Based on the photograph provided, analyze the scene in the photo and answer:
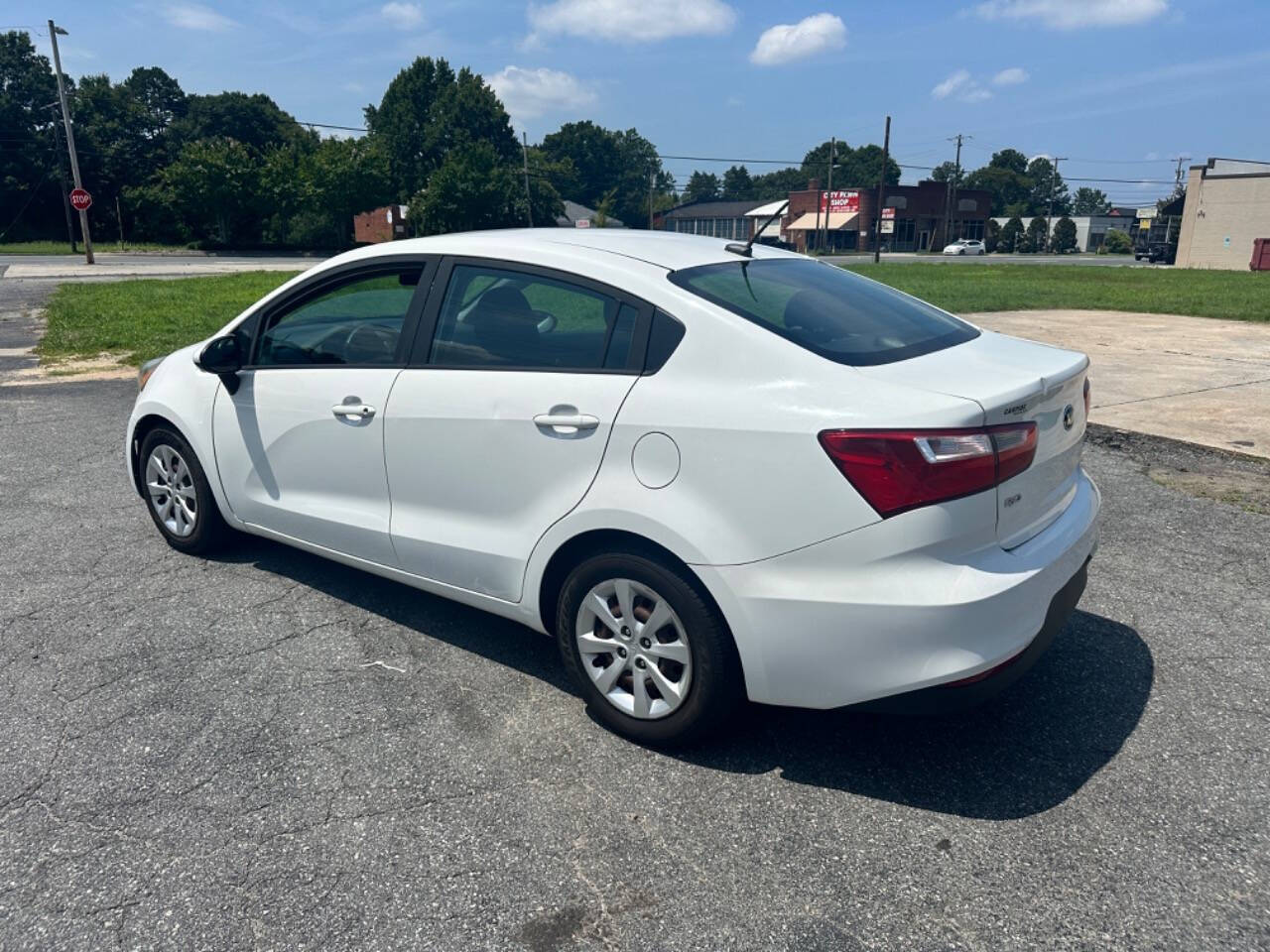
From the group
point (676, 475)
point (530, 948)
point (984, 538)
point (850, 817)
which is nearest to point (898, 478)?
point (984, 538)

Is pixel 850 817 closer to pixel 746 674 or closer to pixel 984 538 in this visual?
pixel 746 674

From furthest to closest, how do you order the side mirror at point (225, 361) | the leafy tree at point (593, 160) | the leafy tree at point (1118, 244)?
1. the leafy tree at point (593, 160)
2. the leafy tree at point (1118, 244)
3. the side mirror at point (225, 361)

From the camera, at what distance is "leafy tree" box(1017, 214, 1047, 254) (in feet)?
295

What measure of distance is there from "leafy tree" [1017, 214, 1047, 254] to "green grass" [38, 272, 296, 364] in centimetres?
8172

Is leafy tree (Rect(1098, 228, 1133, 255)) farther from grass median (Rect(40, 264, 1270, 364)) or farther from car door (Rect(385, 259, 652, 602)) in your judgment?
car door (Rect(385, 259, 652, 602))

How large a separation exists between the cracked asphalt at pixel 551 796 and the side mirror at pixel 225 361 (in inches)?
40.0

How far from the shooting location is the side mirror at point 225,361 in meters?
4.32

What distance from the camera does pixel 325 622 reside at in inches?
163

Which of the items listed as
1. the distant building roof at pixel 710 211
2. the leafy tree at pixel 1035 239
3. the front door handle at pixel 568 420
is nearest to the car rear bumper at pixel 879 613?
the front door handle at pixel 568 420

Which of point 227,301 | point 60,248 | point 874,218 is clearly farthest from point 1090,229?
point 227,301

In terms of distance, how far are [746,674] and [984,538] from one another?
809 mm

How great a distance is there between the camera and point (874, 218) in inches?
3393

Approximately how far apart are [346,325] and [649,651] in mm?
2069

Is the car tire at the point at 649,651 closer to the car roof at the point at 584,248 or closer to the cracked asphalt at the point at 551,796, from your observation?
the cracked asphalt at the point at 551,796
